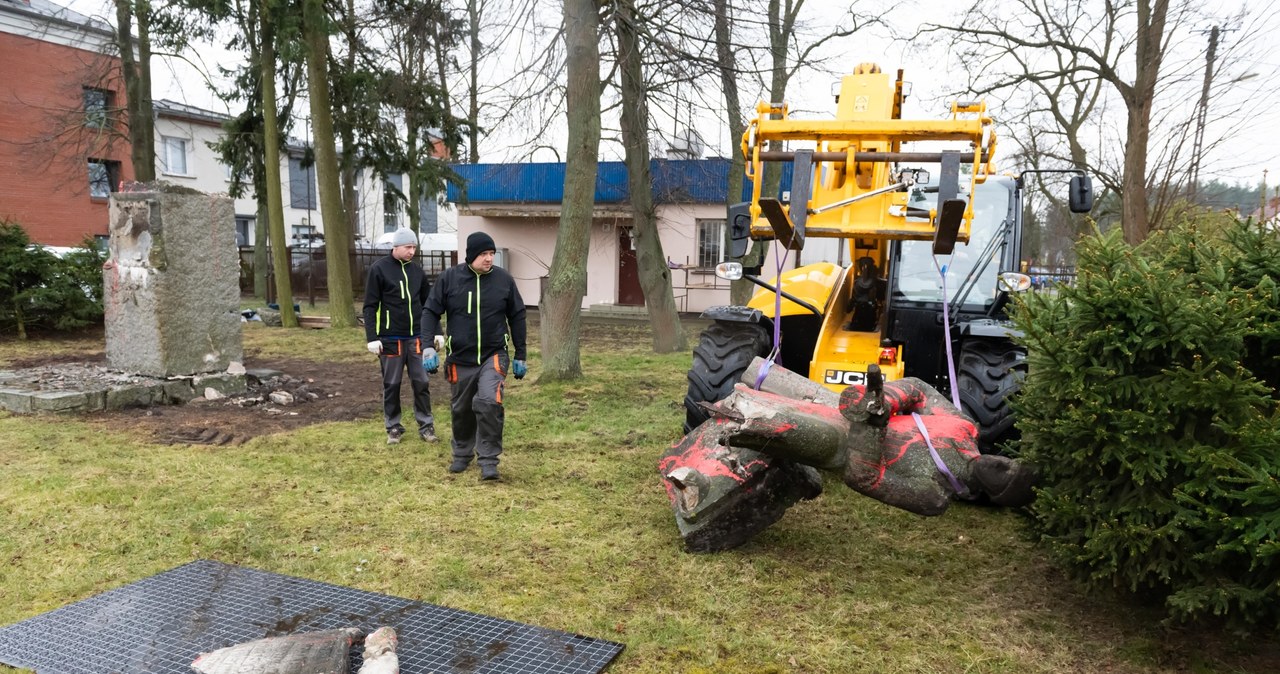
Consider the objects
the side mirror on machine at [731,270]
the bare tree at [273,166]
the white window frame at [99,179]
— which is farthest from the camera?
the white window frame at [99,179]

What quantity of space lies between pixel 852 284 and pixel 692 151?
6598mm

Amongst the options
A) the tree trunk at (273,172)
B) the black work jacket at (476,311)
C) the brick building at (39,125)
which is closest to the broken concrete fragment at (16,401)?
the black work jacket at (476,311)

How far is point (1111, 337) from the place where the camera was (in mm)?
3256

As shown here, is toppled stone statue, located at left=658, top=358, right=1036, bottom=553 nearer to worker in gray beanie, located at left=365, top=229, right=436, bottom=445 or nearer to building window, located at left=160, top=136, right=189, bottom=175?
worker in gray beanie, located at left=365, top=229, right=436, bottom=445

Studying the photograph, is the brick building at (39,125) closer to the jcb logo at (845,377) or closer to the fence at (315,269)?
the fence at (315,269)

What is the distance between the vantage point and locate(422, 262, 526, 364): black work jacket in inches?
224

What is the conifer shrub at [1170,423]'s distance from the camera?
296 centimetres

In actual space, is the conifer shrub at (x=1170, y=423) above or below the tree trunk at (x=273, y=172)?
below

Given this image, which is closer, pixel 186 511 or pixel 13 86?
pixel 186 511

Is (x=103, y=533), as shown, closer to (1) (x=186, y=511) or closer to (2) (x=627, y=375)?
(1) (x=186, y=511)

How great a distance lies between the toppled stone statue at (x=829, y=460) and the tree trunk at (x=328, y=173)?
1208 cm

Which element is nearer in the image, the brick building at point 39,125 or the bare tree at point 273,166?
the bare tree at point 273,166

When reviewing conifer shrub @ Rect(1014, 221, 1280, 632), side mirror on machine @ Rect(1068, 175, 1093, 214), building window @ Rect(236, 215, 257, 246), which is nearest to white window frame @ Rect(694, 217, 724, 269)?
side mirror on machine @ Rect(1068, 175, 1093, 214)

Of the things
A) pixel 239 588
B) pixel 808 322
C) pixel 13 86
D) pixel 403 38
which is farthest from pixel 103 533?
pixel 13 86
